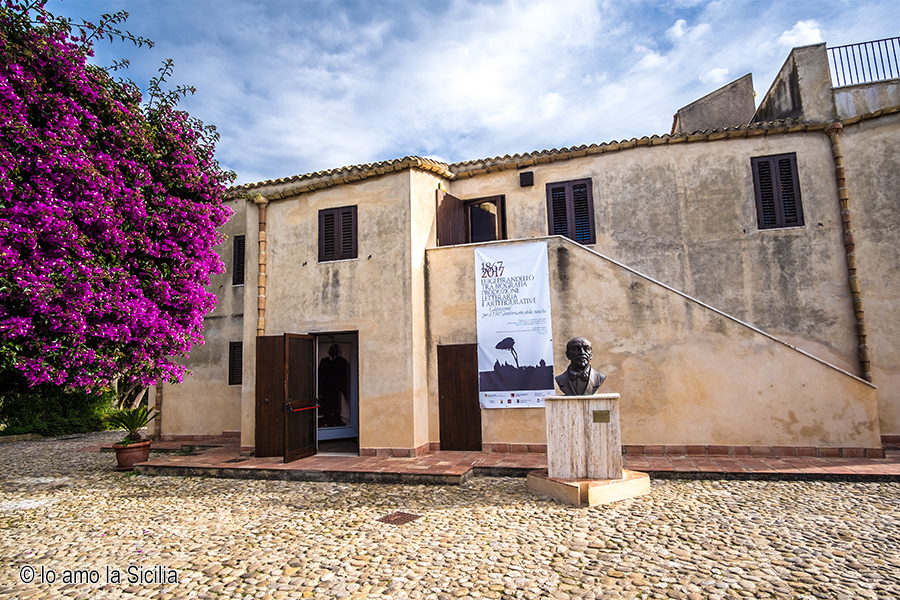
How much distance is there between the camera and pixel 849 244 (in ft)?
33.3

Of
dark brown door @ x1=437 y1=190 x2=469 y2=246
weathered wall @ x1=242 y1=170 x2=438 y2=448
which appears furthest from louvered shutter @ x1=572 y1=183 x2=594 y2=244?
weathered wall @ x1=242 y1=170 x2=438 y2=448

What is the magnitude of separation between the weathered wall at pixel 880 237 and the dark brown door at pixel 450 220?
7690 millimetres

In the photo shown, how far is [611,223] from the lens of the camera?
11438 mm

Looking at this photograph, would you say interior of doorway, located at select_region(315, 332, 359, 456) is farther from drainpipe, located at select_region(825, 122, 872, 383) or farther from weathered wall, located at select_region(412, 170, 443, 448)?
drainpipe, located at select_region(825, 122, 872, 383)

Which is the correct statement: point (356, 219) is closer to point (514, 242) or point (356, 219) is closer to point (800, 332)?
point (514, 242)

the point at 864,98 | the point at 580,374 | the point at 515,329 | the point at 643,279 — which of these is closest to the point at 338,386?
the point at 515,329

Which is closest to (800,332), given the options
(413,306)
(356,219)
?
(413,306)

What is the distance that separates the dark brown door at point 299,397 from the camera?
9.63 metres

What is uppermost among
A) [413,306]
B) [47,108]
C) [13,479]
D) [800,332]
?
[47,108]

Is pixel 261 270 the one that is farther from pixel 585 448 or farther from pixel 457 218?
pixel 585 448

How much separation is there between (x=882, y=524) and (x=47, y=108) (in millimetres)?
11230

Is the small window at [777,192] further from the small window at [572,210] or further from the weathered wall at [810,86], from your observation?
the small window at [572,210]

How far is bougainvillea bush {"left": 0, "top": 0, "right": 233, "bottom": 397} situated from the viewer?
6.92m

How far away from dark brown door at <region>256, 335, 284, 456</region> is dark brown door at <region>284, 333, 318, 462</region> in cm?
37
